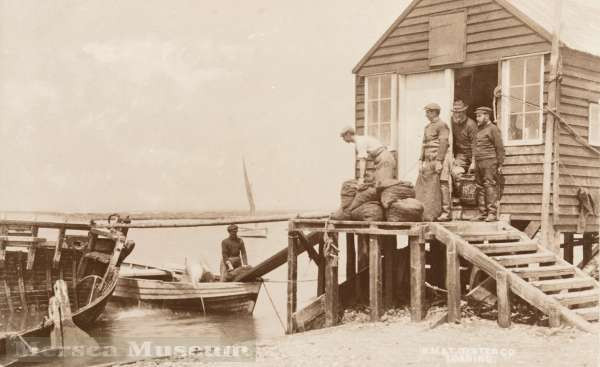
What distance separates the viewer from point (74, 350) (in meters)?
12.7

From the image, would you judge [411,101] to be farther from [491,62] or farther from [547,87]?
[547,87]

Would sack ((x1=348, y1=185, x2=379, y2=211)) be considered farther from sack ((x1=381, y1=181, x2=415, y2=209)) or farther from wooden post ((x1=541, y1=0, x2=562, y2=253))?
wooden post ((x1=541, y1=0, x2=562, y2=253))

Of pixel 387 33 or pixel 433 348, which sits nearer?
pixel 433 348

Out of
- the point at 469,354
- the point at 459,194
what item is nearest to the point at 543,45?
the point at 459,194

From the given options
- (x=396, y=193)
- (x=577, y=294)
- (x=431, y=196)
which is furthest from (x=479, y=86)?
(x=577, y=294)

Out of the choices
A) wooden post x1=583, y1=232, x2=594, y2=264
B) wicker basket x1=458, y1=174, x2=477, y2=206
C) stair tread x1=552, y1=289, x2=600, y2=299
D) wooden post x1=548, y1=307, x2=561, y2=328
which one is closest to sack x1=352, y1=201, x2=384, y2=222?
wicker basket x1=458, y1=174, x2=477, y2=206

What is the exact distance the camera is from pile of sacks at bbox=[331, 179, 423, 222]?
12.2 metres

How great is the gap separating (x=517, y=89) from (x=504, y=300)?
4.58 metres

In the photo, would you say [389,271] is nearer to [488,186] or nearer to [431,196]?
[431,196]

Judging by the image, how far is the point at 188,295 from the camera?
18703mm

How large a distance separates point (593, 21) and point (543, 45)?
4366 mm

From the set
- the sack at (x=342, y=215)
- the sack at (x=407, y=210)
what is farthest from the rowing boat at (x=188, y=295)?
the sack at (x=407, y=210)

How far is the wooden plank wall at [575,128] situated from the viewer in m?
13.1

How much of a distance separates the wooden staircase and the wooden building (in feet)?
3.82
